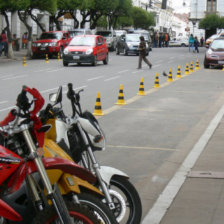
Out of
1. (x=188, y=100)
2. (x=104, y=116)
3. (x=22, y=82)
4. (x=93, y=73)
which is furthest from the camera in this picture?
(x=93, y=73)

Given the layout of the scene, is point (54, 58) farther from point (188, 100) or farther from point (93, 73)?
point (188, 100)

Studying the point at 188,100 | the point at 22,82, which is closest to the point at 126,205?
the point at 188,100

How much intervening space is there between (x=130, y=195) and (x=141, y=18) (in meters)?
99.3

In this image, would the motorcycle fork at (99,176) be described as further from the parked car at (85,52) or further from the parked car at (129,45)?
the parked car at (129,45)

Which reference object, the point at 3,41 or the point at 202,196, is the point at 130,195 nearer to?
the point at 202,196

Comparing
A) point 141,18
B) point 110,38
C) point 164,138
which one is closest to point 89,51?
point 164,138

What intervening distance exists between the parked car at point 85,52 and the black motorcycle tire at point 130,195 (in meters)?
27.7

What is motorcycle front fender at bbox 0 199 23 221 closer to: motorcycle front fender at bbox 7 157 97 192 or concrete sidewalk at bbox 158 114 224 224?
motorcycle front fender at bbox 7 157 97 192

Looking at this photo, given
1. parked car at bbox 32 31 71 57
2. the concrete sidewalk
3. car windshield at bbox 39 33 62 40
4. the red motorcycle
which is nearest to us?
the red motorcycle

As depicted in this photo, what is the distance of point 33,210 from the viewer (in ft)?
13.5

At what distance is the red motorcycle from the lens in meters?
3.96

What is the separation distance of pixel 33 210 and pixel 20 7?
35.8m

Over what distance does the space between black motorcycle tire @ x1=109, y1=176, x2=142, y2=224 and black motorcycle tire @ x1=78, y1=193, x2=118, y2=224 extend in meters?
0.96

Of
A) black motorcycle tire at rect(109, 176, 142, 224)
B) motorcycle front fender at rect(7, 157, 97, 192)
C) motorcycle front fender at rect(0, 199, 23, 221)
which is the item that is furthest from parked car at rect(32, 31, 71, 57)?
motorcycle front fender at rect(0, 199, 23, 221)
